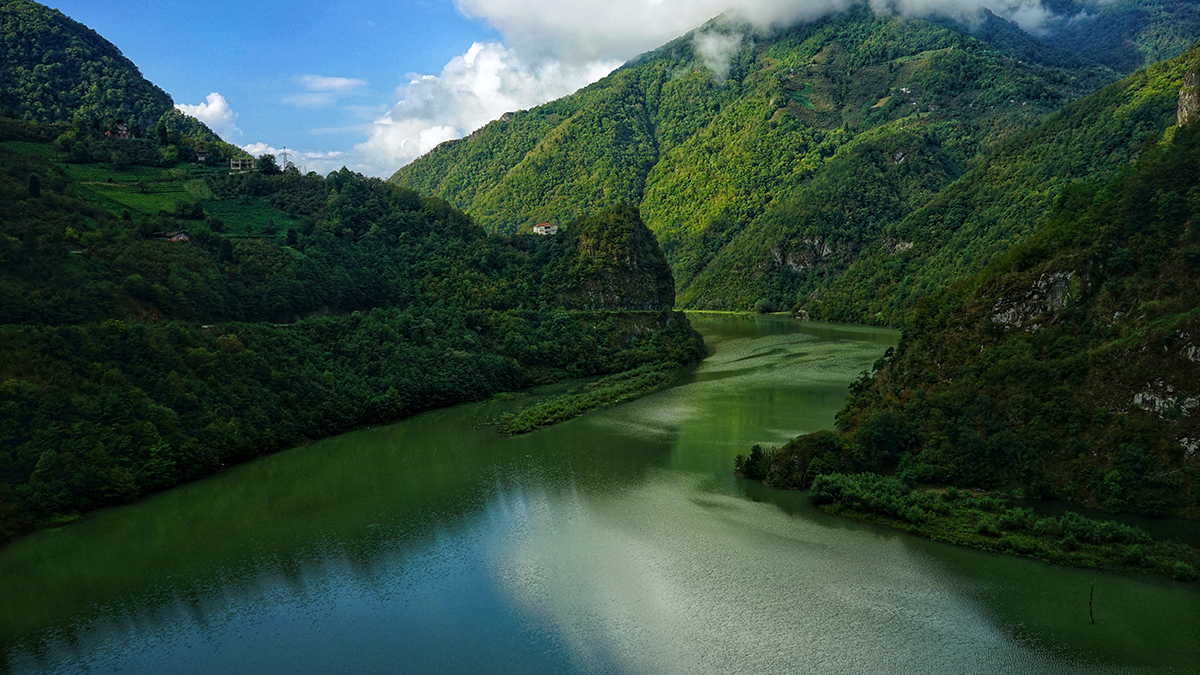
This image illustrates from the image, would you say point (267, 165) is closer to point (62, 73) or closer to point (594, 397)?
point (62, 73)

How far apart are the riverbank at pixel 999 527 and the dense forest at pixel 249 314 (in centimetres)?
3536

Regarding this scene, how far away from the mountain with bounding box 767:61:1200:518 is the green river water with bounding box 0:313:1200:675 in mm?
6557

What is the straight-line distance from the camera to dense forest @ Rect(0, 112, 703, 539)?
3994cm

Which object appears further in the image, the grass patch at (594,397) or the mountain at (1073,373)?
the grass patch at (594,397)

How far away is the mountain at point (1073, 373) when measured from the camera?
3244 cm

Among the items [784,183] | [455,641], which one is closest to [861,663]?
[455,641]

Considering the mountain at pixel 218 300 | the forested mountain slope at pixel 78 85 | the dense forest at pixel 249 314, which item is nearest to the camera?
the dense forest at pixel 249 314

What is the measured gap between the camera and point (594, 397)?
64.4 meters

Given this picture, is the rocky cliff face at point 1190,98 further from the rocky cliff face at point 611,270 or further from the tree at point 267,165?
the tree at point 267,165

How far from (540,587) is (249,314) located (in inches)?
1614

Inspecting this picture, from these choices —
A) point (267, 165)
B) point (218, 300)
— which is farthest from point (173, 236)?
point (267, 165)

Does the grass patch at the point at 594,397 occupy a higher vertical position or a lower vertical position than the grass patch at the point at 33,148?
lower

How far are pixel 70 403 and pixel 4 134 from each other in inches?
1664

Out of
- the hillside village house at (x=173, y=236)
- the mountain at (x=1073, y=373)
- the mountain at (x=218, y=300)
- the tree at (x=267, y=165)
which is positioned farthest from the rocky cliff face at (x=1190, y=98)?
the tree at (x=267, y=165)
